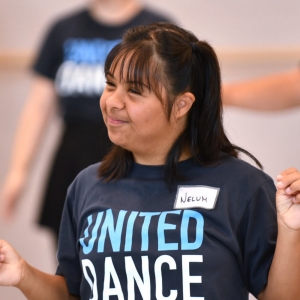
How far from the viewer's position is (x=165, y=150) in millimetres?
1484

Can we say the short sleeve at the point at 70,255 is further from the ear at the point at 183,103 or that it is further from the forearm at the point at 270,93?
the forearm at the point at 270,93

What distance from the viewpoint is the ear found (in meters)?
1.44

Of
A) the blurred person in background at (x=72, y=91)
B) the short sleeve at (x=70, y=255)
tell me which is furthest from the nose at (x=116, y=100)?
the blurred person in background at (x=72, y=91)

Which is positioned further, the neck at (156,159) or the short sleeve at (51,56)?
the short sleeve at (51,56)

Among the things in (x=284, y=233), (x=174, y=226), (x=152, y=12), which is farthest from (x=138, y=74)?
(x=152, y=12)

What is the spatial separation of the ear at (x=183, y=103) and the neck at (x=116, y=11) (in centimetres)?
127

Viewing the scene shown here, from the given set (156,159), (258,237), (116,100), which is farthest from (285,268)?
(116,100)

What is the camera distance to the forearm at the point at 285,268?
132 cm

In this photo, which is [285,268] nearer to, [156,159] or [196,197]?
[196,197]

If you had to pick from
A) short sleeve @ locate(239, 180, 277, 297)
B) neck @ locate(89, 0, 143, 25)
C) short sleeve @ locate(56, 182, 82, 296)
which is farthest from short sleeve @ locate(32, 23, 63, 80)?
short sleeve @ locate(239, 180, 277, 297)

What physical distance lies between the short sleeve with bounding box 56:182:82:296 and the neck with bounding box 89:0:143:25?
1255 millimetres

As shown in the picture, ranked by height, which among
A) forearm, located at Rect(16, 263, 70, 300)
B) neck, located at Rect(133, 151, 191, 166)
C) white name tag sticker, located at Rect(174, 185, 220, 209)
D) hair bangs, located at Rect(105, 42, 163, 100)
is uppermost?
hair bangs, located at Rect(105, 42, 163, 100)

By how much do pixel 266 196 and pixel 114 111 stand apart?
34 cm

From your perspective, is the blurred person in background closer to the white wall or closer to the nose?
the white wall
